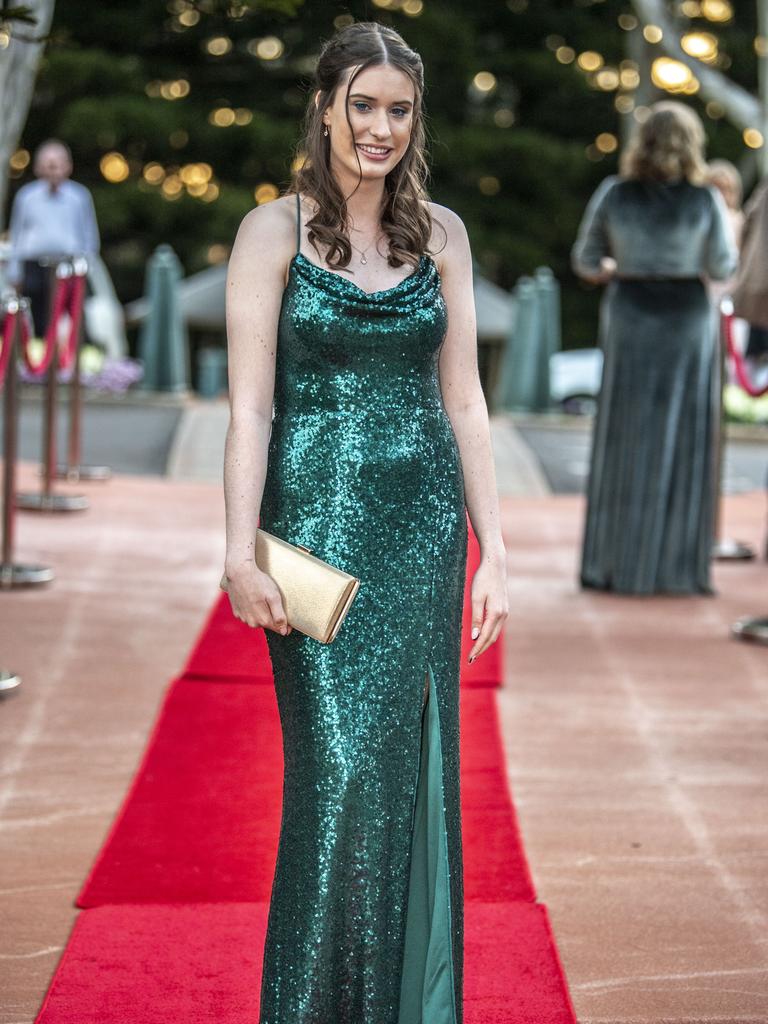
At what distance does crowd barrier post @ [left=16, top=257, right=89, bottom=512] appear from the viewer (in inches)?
356

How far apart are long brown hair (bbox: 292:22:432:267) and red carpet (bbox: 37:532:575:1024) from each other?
1.53 m

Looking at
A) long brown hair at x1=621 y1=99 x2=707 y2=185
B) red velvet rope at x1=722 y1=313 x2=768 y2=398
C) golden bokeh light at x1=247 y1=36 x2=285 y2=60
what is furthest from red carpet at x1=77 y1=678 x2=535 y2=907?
golden bokeh light at x1=247 y1=36 x2=285 y2=60

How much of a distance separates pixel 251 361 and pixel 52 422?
6.73 meters

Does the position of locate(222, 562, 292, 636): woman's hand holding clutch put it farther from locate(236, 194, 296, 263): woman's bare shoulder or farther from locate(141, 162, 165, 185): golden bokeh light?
locate(141, 162, 165, 185): golden bokeh light

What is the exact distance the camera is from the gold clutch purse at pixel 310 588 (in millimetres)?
2697

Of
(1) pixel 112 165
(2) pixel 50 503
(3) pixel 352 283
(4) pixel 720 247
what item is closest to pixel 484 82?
(1) pixel 112 165

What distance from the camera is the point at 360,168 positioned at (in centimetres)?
286

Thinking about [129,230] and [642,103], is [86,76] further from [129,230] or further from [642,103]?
[642,103]

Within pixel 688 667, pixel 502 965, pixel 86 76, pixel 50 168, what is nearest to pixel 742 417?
pixel 50 168

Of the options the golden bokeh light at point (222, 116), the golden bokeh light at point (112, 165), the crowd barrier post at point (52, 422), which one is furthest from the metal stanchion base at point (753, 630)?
the golden bokeh light at point (112, 165)

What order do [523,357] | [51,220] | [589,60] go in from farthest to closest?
1. [589,60]
2. [523,357]
3. [51,220]

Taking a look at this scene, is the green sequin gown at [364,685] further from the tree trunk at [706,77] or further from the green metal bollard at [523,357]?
the tree trunk at [706,77]

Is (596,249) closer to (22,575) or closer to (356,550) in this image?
(22,575)

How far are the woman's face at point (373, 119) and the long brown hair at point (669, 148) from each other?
4.95 meters
